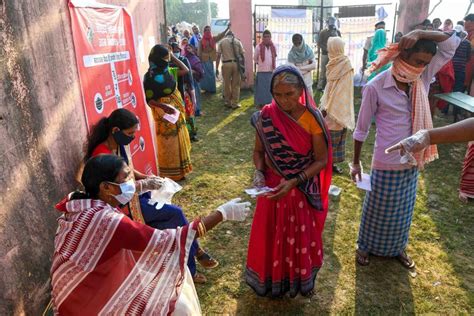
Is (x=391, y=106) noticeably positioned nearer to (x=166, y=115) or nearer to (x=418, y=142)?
(x=418, y=142)

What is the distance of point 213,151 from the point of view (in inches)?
258

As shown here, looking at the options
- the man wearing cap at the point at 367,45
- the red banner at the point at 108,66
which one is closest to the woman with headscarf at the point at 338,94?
the red banner at the point at 108,66

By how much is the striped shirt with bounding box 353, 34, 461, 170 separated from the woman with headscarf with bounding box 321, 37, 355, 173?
1849 mm

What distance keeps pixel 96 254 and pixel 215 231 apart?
2.17 meters

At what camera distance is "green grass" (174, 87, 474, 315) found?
2.97 meters

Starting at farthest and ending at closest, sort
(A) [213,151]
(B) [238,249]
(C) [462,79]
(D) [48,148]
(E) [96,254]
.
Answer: (C) [462,79] < (A) [213,151] < (B) [238,249] < (D) [48,148] < (E) [96,254]

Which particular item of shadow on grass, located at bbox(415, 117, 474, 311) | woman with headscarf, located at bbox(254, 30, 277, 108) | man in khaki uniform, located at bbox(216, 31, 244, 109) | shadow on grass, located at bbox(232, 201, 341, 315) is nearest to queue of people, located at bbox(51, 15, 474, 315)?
shadow on grass, located at bbox(232, 201, 341, 315)

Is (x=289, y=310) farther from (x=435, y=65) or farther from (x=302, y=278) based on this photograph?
(x=435, y=65)

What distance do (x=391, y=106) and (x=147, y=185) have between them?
206 cm

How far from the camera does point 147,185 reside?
3.06 metres

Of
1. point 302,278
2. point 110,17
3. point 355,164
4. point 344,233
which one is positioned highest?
point 110,17

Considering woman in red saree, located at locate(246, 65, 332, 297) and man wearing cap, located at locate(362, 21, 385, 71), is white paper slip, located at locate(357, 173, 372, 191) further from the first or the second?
man wearing cap, located at locate(362, 21, 385, 71)

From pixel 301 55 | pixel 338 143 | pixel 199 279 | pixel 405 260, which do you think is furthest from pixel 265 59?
pixel 199 279

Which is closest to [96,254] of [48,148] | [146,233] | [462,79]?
[146,233]
